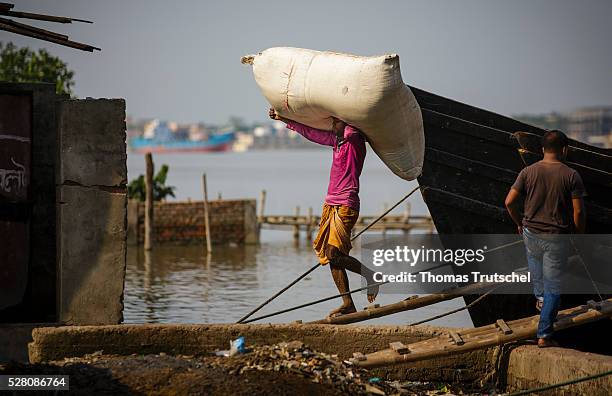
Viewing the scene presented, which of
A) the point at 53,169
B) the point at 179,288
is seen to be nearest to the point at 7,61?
the point at 179,288

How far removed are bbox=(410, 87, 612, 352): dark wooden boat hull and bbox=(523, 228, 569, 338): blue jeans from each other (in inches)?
49.5

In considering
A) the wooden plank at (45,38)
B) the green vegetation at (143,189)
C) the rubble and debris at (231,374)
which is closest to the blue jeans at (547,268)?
the rubble and debris at (231,374)

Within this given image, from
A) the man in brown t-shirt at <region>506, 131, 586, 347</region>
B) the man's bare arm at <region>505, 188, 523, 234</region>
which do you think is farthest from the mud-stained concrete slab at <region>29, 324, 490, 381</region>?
the man's bare arm at <region>505, 188, 523, 234</region>

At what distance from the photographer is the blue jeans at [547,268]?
746cm

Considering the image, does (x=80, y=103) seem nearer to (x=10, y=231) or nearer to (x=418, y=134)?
(x=10, y=231)

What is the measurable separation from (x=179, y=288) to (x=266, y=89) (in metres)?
8.25

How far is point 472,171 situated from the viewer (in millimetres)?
9078

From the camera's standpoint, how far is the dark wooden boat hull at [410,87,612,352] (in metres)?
8.95

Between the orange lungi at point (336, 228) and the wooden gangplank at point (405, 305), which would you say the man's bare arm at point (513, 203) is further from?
the orange lungi at point (336, 228)

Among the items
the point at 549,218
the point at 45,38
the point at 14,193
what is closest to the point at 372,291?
the point at 549,218

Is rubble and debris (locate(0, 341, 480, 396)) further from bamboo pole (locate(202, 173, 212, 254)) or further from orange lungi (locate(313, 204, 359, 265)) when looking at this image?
bamboo pole (locate(202, 173, 212, 254))

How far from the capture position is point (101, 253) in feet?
28.2

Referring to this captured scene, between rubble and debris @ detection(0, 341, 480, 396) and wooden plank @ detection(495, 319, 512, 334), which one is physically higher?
wooden plank @ detection(495, 319, 512, 334)

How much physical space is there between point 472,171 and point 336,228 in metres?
1.35
